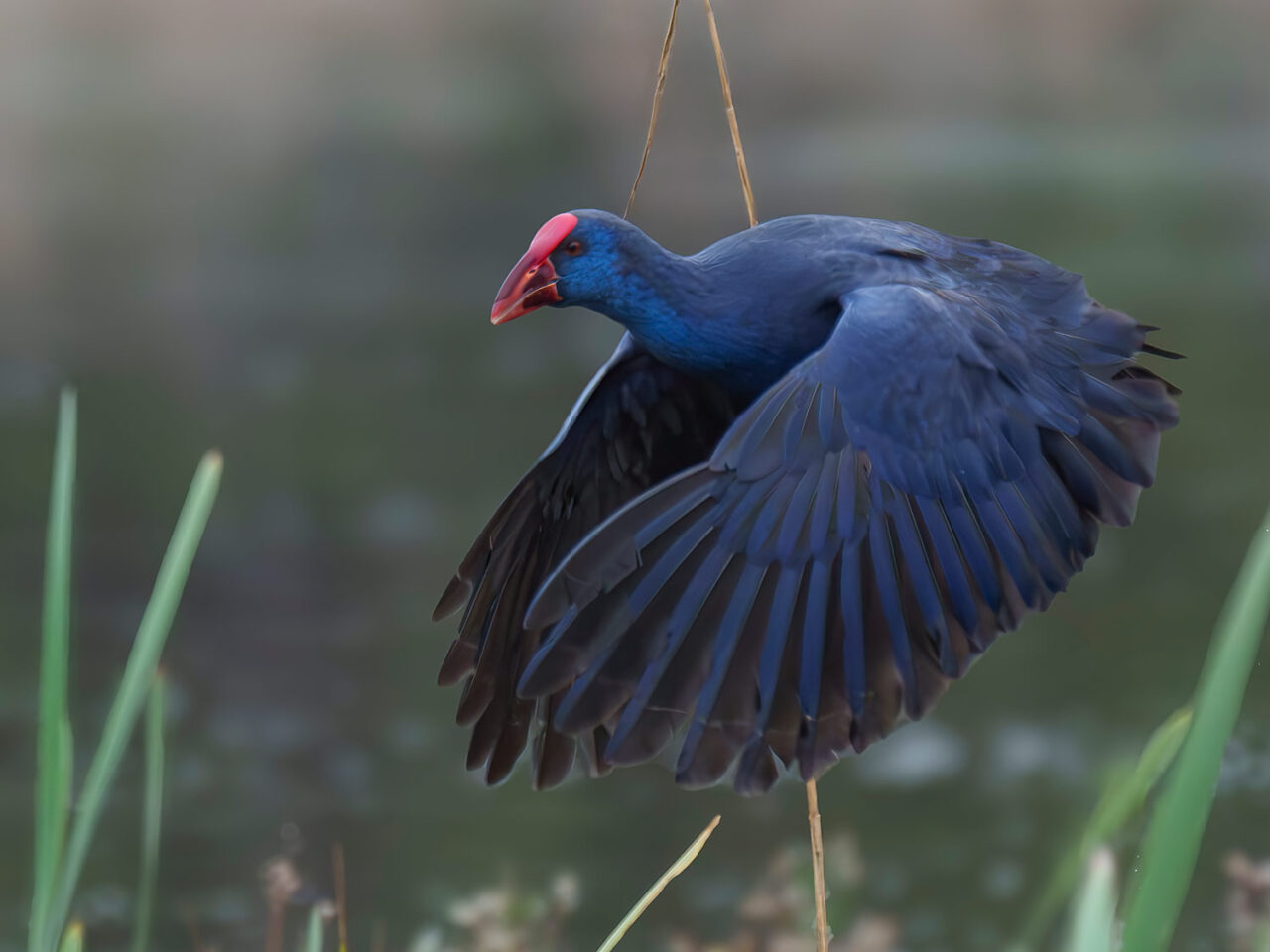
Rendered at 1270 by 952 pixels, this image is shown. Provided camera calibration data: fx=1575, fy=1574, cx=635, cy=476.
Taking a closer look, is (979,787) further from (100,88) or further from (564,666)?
(100,88)

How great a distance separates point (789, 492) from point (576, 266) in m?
0.42

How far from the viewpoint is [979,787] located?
585 cm

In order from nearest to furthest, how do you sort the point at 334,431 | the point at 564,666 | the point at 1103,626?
the point at 564,666, the point at 1103,626, the point at 334,431

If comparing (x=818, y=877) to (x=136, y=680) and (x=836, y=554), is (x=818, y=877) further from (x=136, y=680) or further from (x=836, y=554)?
(x=136, y=680)

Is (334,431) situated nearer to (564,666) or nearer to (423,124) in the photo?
(423,124)

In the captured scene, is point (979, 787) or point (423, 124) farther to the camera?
point (423, 124)

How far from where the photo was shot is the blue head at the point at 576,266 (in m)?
1.85

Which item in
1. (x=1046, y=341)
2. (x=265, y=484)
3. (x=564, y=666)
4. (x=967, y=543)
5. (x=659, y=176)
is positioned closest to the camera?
(x=564, y=666)

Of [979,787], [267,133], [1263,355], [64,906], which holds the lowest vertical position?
[979,787]

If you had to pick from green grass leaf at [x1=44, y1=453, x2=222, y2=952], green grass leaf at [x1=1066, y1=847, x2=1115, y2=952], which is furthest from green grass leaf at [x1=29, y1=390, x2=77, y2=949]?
green grass leaf at [x1=1066, y1=847, x2=1115, y2=952]

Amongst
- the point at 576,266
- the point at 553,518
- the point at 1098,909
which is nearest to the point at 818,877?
the point at 553,518

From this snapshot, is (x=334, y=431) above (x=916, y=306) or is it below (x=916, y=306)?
below

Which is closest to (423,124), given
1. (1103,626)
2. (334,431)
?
(334,431)

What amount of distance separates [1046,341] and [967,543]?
0.37 m
